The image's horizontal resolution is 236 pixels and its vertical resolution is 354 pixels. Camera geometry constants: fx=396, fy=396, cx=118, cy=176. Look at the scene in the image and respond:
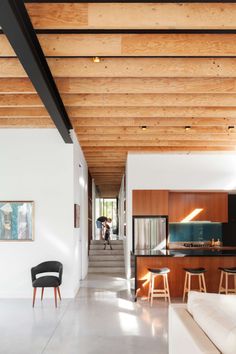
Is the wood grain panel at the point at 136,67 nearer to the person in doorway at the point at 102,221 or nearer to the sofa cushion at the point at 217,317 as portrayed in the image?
the sofa cushion at the point at 217,317

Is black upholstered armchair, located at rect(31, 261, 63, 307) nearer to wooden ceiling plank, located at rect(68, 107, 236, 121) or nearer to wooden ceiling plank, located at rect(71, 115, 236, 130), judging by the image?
wooden ceiling plank, located at rect(71, 115, 236, 130)

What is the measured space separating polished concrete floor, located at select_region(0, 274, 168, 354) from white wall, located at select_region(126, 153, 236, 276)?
2.80 m

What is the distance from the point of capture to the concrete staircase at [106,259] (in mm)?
11242

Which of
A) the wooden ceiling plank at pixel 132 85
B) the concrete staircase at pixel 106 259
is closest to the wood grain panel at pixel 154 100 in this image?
the wooden ceiling plank at pixel 132 85

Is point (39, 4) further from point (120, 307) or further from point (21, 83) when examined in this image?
point (120, 307)

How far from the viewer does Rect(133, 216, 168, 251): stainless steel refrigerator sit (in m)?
9.37

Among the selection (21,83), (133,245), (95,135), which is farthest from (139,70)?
(133,245)

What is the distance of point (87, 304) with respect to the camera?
6.96 metres

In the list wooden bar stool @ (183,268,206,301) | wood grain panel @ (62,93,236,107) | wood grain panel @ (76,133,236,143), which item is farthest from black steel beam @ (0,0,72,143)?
wooden bar stool @ (183,268,206,301)

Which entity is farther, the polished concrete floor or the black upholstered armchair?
the black upholstered armchair

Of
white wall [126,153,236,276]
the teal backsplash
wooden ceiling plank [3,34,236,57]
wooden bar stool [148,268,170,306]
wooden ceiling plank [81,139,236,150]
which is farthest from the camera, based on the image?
the teal backsplash

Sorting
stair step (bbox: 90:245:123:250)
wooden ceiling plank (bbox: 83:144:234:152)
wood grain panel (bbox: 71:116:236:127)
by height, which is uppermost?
wood grain panel (bbox: 71:116:236:127)

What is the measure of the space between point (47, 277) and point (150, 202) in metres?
3.40

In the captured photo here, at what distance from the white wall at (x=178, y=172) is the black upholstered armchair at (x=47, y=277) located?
283 centimetres
